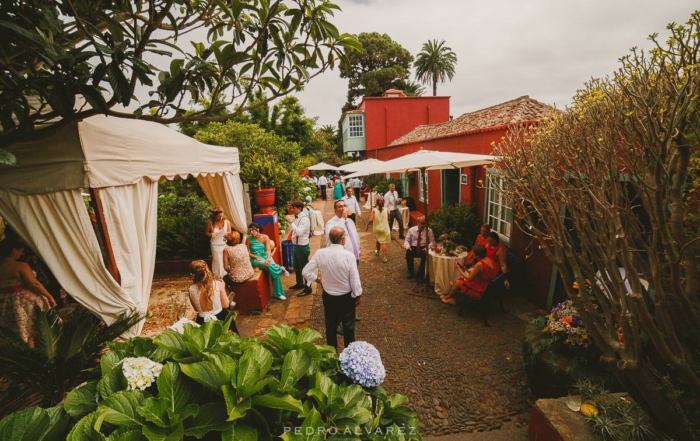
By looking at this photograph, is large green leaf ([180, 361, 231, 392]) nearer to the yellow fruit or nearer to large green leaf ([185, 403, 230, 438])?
large green leaf ([185, 403, 230, 438])

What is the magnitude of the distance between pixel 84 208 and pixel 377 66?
4293 cm

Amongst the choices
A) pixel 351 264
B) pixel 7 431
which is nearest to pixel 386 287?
pixel 351 264

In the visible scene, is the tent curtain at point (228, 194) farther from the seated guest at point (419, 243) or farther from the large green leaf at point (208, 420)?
the large green leaf at point (208, 420)

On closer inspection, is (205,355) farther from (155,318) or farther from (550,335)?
(155,318)

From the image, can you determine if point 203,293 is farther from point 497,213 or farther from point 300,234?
point 497,213

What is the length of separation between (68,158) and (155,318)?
3.33m

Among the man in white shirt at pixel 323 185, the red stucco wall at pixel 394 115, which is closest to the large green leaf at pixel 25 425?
the man in white shirt at pixel 323 185

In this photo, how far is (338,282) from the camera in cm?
397

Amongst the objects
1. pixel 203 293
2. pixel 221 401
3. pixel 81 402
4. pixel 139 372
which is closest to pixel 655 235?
pixel 221 401

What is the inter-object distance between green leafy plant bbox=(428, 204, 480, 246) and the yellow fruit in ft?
14.9

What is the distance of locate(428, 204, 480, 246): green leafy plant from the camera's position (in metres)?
7.55

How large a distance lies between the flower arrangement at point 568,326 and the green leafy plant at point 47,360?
4406 millimetres

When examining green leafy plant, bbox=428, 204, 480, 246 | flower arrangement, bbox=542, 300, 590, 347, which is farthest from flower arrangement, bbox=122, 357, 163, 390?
green leafy plant, bbox=428, 204, 480, 246

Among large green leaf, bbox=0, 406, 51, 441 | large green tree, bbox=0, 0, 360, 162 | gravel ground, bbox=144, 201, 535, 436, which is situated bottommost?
gravel ground, bbox=144, 201, 535, 436
